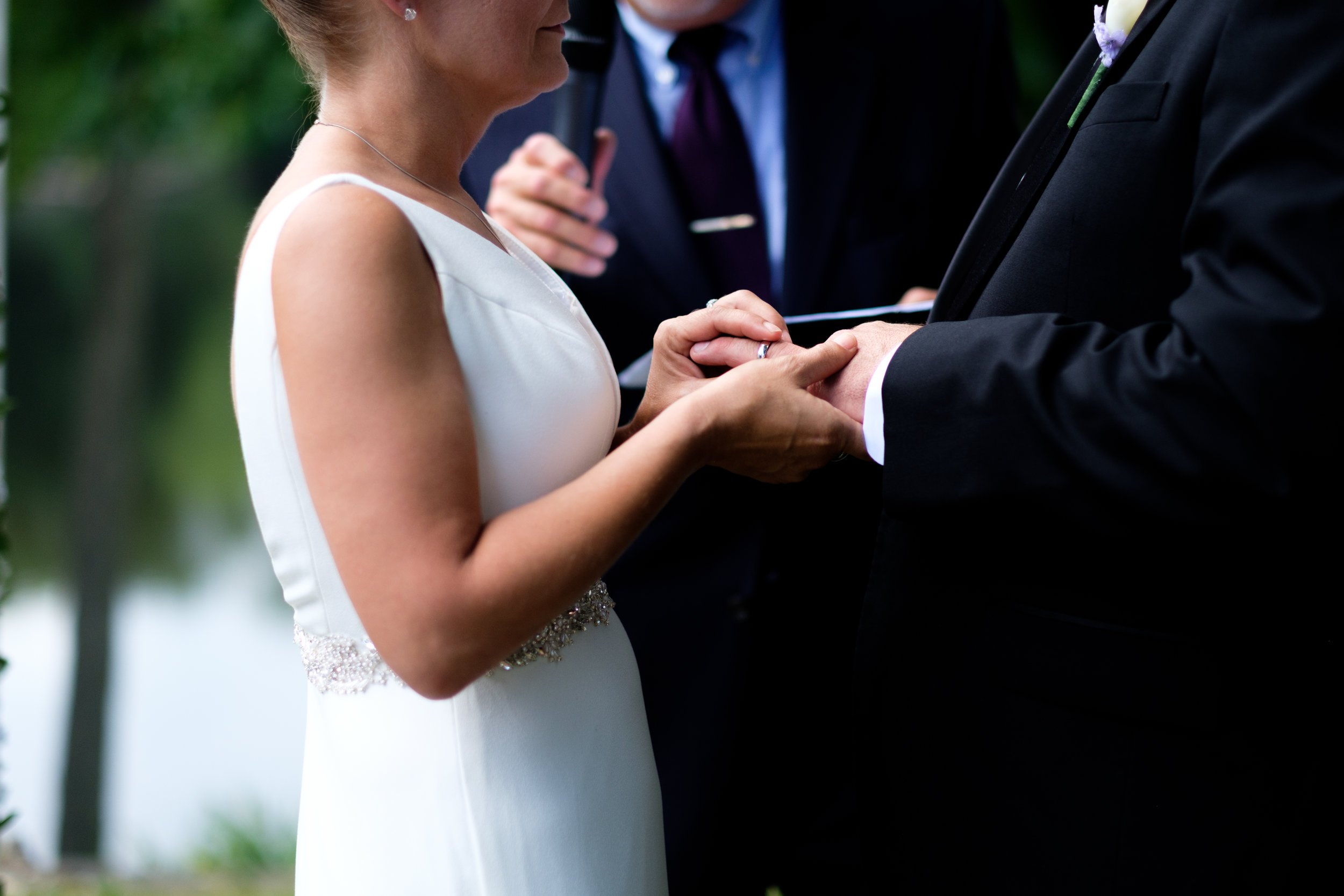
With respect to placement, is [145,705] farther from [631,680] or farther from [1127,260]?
[1127,260]

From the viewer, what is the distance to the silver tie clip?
241cm

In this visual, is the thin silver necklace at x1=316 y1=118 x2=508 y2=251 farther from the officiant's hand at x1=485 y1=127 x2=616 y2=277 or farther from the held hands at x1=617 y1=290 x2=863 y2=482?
the officiant's hand at x1=485 y1=127 x2=616 y2=277

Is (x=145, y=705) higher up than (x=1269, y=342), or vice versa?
(x=1269, y=342)

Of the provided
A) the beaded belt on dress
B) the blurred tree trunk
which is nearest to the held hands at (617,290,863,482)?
the beaded belt on dress

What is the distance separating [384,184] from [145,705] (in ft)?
26.4

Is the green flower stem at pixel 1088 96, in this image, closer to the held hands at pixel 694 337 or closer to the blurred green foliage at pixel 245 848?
the held hands at pixel 694 337

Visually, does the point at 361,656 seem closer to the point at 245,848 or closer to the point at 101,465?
the point at 245,848

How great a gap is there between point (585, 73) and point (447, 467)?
117cm

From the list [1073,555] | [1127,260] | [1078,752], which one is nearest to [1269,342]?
[1127,260]

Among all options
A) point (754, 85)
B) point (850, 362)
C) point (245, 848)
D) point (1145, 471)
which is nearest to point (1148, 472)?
point (1145, 471)

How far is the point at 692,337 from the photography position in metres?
1.75

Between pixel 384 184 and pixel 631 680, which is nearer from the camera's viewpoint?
pixel 384 184

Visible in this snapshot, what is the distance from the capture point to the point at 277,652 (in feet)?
29.8

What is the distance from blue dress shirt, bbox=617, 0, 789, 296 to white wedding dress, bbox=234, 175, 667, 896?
43.1 inches
